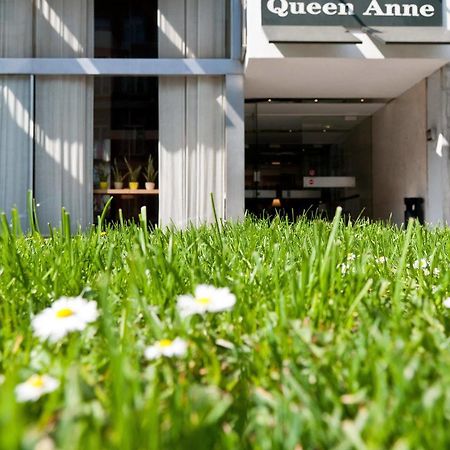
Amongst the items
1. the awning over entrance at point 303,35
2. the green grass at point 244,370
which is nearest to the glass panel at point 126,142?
the awning over entrance at point 303,35

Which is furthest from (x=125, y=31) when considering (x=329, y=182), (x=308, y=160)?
(x=329, y=182)

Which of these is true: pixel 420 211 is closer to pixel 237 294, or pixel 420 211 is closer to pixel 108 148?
pixel 108 148

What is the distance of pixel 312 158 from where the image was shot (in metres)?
14.0

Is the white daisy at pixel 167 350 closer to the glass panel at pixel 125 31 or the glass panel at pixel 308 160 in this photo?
the glass panel at pixel 125 31

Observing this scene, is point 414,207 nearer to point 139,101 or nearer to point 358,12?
point 358,12

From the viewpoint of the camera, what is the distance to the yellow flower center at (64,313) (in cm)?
83

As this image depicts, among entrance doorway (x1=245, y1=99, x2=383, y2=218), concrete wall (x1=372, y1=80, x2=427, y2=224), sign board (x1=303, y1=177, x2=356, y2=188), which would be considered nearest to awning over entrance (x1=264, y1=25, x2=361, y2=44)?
concrete wall (x1=372, y1=80, x2=427, y2=224)

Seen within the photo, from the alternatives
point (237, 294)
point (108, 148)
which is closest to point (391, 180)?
point (108, 148)

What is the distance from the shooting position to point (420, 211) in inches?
376

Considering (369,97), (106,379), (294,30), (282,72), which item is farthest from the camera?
(369,97)

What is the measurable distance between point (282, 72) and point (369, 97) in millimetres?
2734

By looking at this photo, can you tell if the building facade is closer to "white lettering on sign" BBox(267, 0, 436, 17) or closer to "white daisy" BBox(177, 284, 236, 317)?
"white lettering on sign" BBox(267, 0, 436, 17)

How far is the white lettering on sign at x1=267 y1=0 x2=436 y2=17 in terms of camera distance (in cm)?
755

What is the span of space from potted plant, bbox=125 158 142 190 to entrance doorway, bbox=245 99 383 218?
10.5 ft
